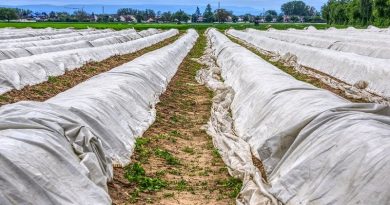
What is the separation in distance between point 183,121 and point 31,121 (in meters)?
4.97

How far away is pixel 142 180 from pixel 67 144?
51.9 inches

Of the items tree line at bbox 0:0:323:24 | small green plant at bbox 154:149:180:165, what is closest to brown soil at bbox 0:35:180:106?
small green plant at bbox 154:149:180:165

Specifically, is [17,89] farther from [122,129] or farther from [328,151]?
[328,151]

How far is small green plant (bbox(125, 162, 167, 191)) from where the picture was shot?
6.64 meters

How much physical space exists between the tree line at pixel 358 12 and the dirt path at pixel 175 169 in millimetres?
43894

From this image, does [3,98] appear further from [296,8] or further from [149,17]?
[296,8]

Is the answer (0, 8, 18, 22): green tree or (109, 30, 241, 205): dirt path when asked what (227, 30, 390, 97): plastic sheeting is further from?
(0, 8, 18, 22): green tree

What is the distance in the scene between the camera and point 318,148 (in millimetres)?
5844

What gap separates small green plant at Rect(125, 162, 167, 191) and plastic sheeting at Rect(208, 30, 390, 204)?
4.09 feet

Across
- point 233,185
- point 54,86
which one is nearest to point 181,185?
point 233,185

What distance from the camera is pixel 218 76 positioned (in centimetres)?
1720

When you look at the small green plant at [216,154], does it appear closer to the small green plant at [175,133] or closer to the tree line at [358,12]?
the small green plant at [175,133]

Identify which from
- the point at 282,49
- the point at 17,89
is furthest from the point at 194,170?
the point at 282,49

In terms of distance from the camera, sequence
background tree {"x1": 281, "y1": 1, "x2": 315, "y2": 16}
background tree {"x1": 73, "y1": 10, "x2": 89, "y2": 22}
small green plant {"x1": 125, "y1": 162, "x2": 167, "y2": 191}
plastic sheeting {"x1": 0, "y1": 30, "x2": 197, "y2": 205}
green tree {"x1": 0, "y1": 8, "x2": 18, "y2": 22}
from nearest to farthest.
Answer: plastic sheeting {"x1": 0, "y1": 30, "x2": 197, "y2": 205} < small green plant {"x1": 125, "y1": 162, "x2": 167, "y2": 191} < green tree {"x1": 0, "y1": 8, "x2": 18, "y2": 22} < background tree {"x1": 73, "y1": 10, "x2": 89, "y2": 22} < background tree {"x1": 281, "y1": 1, "x2": 315, "y2": 16}
